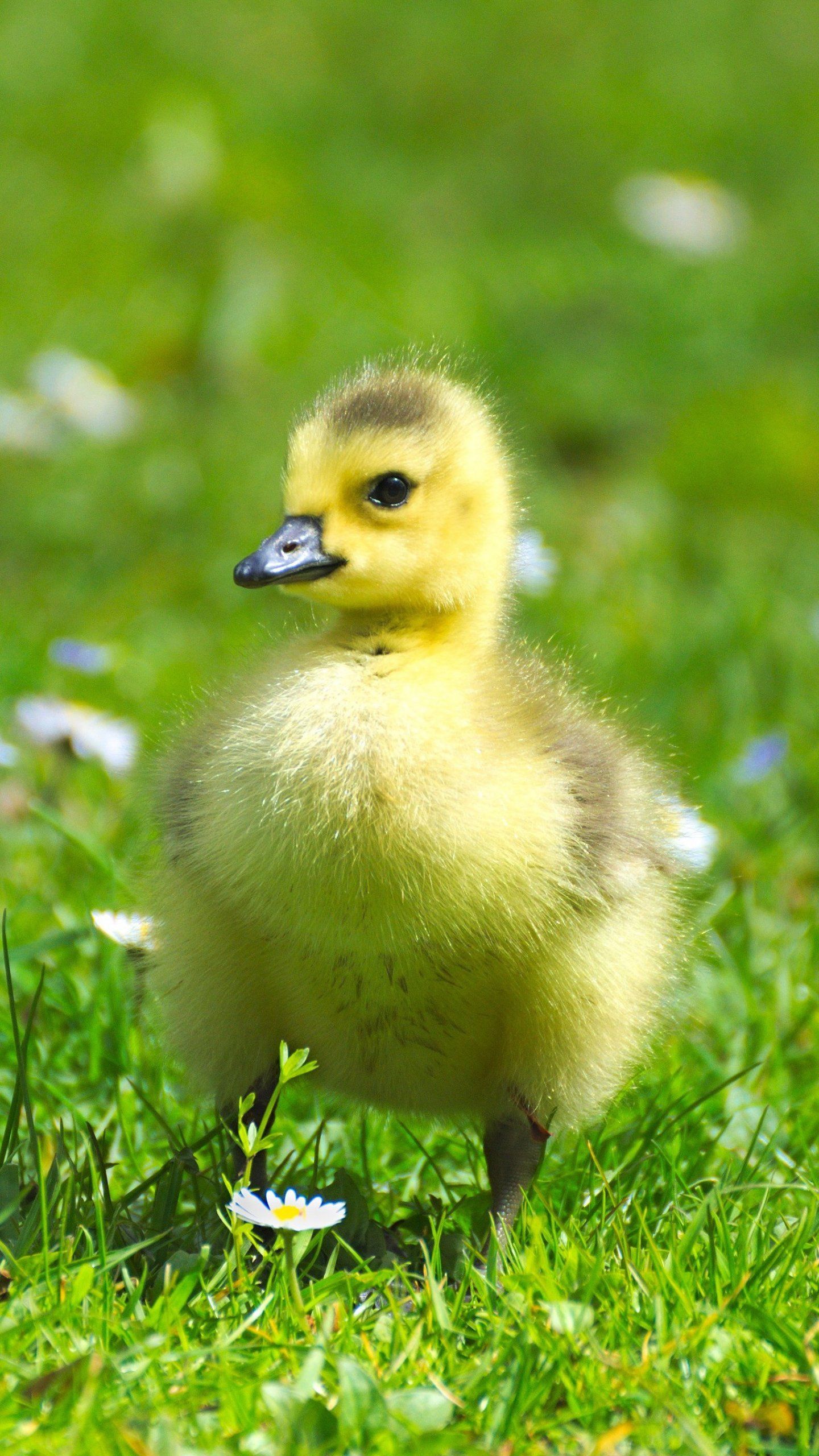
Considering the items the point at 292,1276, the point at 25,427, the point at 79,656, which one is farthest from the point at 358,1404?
the point at 25,427

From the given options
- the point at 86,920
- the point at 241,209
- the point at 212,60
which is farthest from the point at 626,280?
the point at 86,920

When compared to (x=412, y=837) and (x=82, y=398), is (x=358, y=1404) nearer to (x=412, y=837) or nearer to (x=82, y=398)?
(x=412, y=837)

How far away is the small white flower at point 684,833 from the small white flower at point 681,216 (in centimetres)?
575

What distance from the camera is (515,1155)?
7.80 ft

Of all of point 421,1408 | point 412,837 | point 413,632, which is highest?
point 413,632

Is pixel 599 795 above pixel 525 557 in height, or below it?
below

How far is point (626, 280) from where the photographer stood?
773 cm

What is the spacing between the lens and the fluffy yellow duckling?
2154 millimetres

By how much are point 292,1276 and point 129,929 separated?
0.77 meters

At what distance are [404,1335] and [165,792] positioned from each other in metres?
0.88

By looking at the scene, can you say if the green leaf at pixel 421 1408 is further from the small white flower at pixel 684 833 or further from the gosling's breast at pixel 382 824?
the small white flower at pixel 684 833

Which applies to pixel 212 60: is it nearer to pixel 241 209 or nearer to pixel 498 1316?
pixel 241 209

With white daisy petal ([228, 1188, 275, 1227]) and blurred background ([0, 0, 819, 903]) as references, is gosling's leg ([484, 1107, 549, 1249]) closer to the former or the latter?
white daisy petal ([228, 1188, 275, 1227])

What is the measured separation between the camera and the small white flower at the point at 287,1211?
82.1 inches
